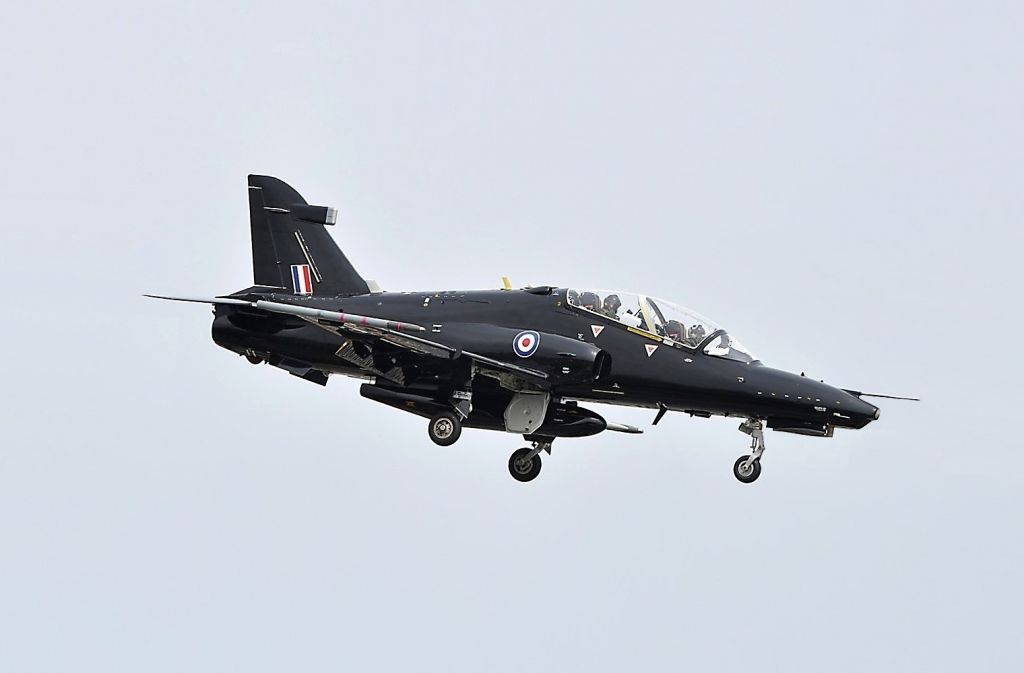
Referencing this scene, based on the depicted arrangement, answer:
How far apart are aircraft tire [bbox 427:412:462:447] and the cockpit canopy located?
3325 millimetres

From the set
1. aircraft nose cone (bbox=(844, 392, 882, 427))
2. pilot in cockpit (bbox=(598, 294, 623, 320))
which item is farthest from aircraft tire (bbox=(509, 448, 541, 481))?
aircraft nose cone (bbox=(844, 392, 882, 427))

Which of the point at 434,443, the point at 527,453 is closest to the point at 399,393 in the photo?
the point at 434,443

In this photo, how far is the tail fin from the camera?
114 ft

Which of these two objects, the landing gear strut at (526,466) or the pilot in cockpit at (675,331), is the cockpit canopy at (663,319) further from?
the landing gear strut at (526,466)

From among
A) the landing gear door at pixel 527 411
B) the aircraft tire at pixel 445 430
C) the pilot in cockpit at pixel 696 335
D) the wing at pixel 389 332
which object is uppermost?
the pilot in cockpit at pixel 696 335

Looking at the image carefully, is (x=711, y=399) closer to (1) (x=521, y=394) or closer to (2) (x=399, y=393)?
(1) (x=521, y=394)

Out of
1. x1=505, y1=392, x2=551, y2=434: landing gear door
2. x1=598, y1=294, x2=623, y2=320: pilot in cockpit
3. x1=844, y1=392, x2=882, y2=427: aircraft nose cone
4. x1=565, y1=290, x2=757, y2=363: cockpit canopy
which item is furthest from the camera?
x1=505, y1=392, x2=551, y2=434: landing gear door

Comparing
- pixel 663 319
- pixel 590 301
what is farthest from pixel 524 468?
pixel 663 319

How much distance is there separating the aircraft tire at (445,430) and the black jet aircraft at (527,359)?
25mm

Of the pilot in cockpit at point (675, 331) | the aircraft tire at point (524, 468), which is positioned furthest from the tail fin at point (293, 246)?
the pilot in cockpit at point (675, 331)

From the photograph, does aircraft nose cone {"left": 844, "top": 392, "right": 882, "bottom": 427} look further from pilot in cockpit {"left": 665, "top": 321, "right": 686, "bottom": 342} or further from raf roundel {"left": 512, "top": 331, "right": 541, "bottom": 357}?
raf roundel {"left": 512, "top": 331, "right": 541, "bottom": 357}

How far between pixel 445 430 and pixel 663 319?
4.85m

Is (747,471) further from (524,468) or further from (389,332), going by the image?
(389,332)

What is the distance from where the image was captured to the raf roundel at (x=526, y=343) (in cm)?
3041
